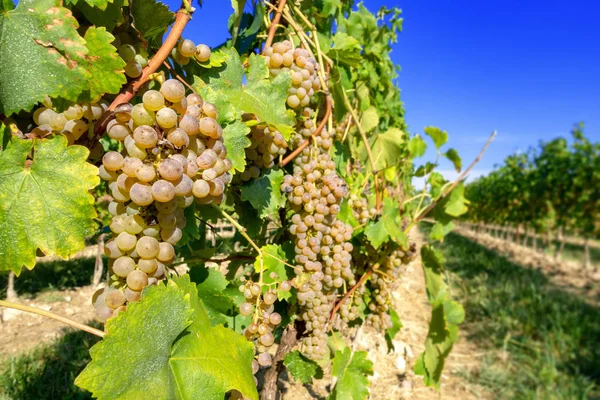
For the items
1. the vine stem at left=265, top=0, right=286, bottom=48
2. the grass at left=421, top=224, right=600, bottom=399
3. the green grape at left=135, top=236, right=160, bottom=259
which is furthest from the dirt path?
the green grape at left=135, top=236, right=160, bottom=259

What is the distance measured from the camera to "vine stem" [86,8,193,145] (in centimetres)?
92

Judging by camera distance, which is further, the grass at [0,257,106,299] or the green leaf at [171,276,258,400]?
the grass at [0,257,106,299]

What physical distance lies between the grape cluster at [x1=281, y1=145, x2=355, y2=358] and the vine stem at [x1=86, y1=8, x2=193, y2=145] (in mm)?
841

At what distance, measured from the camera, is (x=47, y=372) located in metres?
3.47

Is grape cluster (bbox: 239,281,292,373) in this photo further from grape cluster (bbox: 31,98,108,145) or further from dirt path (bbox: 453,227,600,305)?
dirt path (bbox: 453,227,600,305)

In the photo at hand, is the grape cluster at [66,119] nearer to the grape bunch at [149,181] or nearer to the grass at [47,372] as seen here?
the grape bunch at [149,181]

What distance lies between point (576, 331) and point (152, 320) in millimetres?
7054

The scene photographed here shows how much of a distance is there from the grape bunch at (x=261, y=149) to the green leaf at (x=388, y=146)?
4.45 feet

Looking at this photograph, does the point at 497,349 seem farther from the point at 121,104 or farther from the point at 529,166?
the point at 529,166

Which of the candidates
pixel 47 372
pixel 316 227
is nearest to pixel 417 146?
pixel 316 227

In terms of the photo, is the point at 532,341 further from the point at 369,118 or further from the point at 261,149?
the point at 261,149

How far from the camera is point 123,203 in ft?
2.98

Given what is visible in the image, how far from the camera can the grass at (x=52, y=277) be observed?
646 cm

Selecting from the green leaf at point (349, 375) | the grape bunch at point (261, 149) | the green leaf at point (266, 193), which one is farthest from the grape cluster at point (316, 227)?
the green leaf at point (349, 375)
